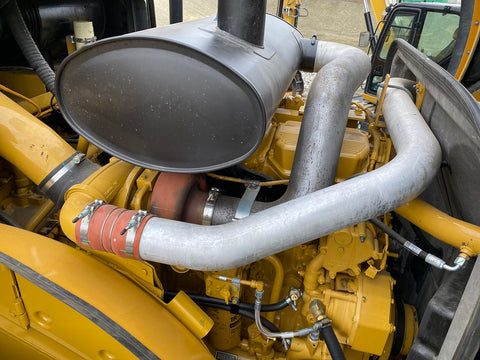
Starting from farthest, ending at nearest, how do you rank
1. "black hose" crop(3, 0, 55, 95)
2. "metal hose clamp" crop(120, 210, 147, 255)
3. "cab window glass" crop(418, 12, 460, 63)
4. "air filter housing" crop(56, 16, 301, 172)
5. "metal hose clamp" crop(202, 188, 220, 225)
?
1. "cab window glass" crop(418, 12, 460, 63)
2. "black hose" crop(3, 0, 55, 95)
3. "metal hose clamp" crop(202, 188, 220, 225)
4. "metal hose clamp" crop(120, 210, 147, 255)
5. "air filter housing" crop(56, 16, 301, 172)

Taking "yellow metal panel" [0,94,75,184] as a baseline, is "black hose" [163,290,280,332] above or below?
below

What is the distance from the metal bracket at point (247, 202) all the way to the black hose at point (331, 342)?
A: 0.48 m

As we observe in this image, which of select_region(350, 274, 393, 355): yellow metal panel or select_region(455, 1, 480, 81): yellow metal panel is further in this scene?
select_region(455, 1, 480, 81): yellow metal panel

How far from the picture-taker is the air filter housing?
3.16 feet

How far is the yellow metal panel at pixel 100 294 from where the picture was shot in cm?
121

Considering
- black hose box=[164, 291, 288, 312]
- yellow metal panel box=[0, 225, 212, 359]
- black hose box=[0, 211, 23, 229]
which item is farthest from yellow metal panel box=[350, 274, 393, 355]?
black hose box=[0, 211, 23, 229]

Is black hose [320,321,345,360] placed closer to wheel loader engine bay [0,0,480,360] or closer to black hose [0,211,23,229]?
wheel loader engine bay [0,0,480,360]

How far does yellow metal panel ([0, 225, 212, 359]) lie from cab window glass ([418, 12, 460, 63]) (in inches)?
146

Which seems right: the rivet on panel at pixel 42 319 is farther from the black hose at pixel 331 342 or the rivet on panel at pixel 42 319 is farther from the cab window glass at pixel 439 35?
the cab window glass at pixel 439 35

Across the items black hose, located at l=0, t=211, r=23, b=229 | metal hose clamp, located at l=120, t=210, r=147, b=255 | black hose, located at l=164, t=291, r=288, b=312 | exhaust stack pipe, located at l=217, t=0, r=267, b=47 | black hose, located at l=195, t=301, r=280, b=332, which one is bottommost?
black hose, located at l=195, t=301, r=280, b=332

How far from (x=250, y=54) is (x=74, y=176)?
810 mm

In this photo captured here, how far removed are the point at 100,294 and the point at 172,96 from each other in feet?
2.32

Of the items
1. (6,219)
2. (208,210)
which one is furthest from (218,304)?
(6,219)

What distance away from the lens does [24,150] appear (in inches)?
58.5
